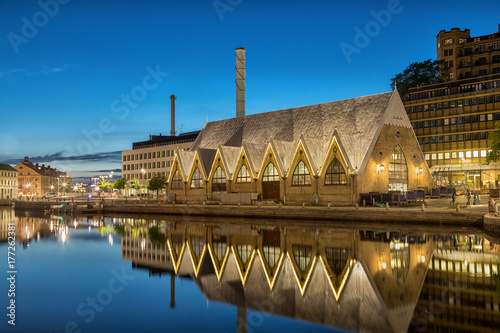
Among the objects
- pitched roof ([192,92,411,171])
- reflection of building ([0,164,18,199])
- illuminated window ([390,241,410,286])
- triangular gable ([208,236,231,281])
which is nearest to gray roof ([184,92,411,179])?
pitched roof ([192,92,411,171])

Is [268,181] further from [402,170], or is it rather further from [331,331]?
[331,331]

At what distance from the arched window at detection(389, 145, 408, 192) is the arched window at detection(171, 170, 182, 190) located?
28.6m

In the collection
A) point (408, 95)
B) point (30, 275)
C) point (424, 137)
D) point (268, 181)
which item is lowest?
point (30, 275)

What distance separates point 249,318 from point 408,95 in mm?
76780

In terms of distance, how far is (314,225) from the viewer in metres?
36.6

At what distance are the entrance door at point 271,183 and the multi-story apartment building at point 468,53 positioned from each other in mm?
56419

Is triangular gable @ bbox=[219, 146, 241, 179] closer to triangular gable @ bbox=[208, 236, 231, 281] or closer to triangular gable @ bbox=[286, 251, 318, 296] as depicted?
triangular gable @ bbox=[208, 236, 231, 281]

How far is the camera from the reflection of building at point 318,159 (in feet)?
154

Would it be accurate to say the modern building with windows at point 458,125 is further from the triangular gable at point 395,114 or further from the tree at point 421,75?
the triangular gable at point 395,114

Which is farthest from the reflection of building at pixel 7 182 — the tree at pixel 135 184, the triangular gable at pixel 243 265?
the triangular gable at pixel 243 265

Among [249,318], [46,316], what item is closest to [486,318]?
[249,318]

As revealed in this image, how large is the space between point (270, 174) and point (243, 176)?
4.21 metres

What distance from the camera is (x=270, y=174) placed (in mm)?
52438

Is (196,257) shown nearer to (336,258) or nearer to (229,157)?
(336,258)
